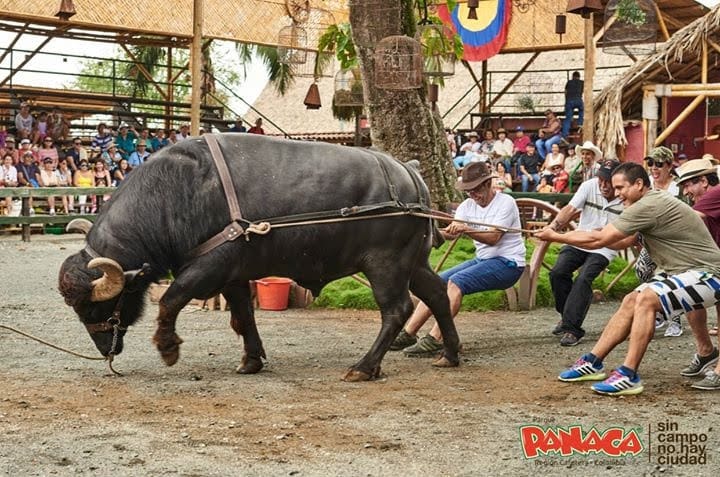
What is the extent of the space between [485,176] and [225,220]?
2343 millimetres

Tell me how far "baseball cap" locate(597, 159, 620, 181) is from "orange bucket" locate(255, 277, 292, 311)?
3.37m

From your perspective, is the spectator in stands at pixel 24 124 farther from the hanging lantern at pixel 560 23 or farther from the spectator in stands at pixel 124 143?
the hanging lantern at pixel 560 23

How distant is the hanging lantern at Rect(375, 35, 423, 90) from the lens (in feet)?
38.8

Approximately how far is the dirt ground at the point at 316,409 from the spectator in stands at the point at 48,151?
12117 mm

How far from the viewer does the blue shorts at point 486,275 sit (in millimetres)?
8328

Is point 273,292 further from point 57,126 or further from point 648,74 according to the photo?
point 57,126

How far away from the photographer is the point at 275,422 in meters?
5.94

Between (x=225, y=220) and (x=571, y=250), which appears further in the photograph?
(x=571, y=250)

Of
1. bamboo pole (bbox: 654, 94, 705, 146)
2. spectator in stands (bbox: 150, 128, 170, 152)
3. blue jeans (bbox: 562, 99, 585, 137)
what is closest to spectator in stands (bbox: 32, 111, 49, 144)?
spectator in stands (bbox: 150, 128, 170, 152)

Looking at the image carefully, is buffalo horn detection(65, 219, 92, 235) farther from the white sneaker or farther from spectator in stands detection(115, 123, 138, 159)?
A: spectator in stands detection(115, 123, 138, 159)

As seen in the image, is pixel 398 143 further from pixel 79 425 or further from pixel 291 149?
pixel 79 425

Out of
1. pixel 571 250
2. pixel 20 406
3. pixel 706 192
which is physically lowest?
pixel 20 406

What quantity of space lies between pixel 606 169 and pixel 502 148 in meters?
14.7

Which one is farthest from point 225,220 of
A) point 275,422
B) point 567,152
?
point 567,152
